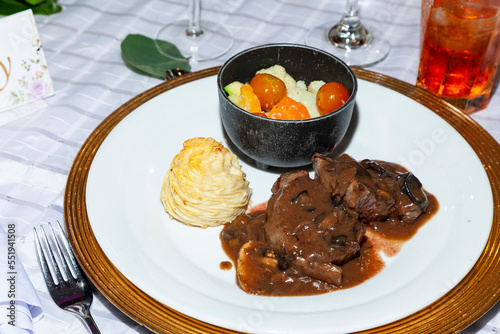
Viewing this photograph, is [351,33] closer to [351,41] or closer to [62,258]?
[351,41]

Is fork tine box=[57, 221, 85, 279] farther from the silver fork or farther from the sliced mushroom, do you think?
the sliced mushroom

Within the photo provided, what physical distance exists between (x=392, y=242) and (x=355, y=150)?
26.3 inches

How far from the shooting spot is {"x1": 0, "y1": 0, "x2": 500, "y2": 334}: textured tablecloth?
107 inches

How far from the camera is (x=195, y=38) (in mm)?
4078

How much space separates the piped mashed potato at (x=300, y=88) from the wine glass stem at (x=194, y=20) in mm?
1125

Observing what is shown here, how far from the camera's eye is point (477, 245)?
Answer: 2424 mm

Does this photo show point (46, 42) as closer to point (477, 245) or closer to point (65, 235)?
point (65, 235)

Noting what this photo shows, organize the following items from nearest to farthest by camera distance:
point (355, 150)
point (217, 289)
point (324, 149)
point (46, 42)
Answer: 1. point (217, 289)
2. point (324, 149)
3. point (355, 150)
4. point (46, 42)

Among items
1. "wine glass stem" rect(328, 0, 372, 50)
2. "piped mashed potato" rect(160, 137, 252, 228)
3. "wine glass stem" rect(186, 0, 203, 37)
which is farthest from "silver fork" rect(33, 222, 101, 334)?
"wine glass stem" rect(328, 0, 372, 50)

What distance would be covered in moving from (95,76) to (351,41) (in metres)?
1.79

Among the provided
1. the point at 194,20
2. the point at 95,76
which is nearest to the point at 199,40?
the point at 194,20

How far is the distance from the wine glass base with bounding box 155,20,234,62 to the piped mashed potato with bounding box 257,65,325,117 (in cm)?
95

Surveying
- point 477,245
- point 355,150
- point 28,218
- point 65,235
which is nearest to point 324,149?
point 355,150

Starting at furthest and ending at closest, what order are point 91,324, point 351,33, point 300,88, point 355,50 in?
point 351,33, point 355,50, point 300,88, point 91,324
